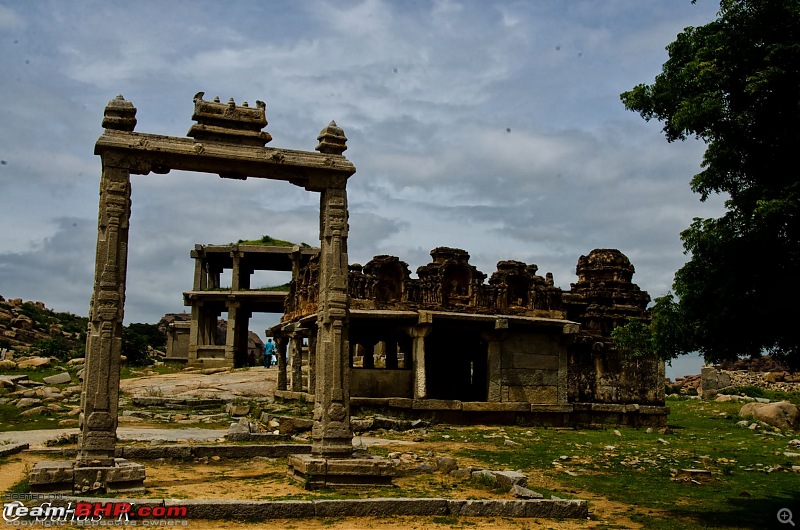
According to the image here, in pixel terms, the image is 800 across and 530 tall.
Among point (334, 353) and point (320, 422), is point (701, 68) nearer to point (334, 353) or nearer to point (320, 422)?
point (334, 353)

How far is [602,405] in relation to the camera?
22031 millimetres

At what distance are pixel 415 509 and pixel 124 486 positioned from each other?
3616 millimetres

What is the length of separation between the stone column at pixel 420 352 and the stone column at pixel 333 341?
8.59 metres

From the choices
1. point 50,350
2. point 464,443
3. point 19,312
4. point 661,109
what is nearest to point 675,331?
point 661,109

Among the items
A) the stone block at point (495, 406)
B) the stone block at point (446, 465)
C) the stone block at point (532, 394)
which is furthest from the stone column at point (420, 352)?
the stone block at point (446, 465)

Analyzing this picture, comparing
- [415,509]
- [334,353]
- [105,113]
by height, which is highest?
[105,113]

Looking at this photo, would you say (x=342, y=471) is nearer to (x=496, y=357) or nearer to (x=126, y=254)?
(x=126, y=254)

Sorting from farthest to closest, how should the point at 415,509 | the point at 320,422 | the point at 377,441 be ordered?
the point at 377,441 < the point at 320,422 < the point at 415,509

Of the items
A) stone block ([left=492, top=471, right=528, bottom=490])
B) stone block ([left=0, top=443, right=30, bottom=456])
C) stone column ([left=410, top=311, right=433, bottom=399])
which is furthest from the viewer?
stone column ([left=410, top=311, right=433, bottom=399])

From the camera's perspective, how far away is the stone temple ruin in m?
10.1

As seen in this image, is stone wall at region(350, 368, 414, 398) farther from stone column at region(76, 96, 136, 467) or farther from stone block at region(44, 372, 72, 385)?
stone column at region(76, 96, 136, 467)

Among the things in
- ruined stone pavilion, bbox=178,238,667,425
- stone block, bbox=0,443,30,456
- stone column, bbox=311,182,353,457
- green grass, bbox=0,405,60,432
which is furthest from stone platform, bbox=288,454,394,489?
green grass, bbox=0,405,60,432

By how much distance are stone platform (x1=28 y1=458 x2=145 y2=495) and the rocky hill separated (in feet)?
85.8

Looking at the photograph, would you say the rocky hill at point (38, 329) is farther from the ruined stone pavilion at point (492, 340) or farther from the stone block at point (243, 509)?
the stone block at point (243, 509)
